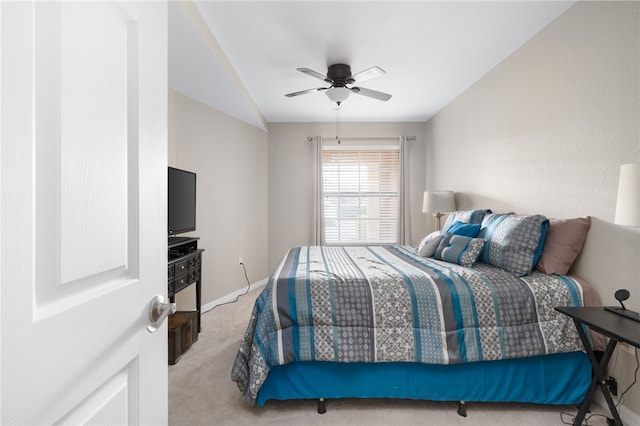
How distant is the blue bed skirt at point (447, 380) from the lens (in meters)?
1.84

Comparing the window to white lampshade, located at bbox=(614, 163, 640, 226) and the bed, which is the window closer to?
the bed

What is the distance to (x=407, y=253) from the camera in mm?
3035

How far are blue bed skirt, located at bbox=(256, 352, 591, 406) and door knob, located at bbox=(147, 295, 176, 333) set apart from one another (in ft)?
4.12

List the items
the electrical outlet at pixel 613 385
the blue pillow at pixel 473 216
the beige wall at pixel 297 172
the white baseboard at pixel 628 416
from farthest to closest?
the beige wall at pixel 297 172, the blue pillow at pixel 473 216, the electrical outlet at pixel 613 385, the white baseboard at pixel 628 416

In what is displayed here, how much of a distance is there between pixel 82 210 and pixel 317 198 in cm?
437

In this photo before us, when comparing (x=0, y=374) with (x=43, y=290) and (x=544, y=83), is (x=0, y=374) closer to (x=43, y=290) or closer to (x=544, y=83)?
(x=43, y=290)

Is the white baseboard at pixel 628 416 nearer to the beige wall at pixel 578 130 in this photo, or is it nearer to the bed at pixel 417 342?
the beige wall at pixel 578 130

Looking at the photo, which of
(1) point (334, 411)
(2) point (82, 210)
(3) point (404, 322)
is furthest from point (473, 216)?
(2) point (82, 210)

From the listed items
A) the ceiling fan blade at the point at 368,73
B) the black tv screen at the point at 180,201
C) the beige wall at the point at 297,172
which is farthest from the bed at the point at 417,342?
the beige wall at the point at 297,172

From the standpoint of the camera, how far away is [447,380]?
6.06ft

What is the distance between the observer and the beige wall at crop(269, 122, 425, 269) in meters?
5.00

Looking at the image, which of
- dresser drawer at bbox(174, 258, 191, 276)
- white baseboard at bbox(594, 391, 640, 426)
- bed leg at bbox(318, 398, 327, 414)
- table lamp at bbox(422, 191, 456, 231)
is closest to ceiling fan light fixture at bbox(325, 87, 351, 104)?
table lamp at bbox(422, 191, 456, 231)

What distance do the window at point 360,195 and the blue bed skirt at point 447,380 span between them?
3.26 m

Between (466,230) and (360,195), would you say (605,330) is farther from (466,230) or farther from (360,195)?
(360,195)
